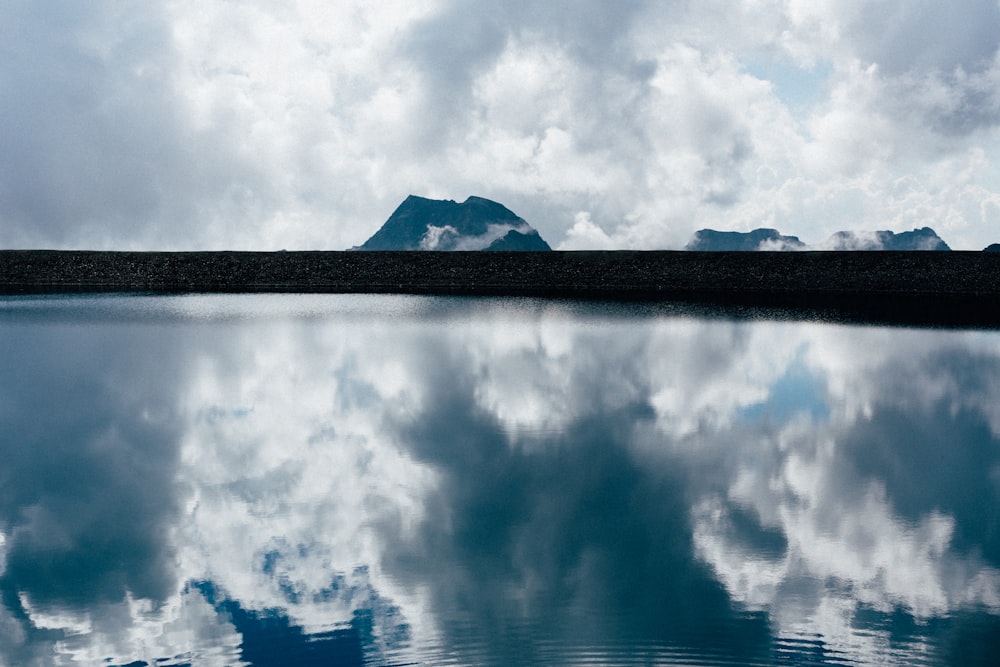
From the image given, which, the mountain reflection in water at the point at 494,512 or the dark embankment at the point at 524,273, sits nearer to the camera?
the mountain reflection in water at the point at 494,512

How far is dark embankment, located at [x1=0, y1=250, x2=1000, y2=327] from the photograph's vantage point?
33.5m

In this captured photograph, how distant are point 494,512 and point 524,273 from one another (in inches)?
1233

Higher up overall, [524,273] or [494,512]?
[524,273]

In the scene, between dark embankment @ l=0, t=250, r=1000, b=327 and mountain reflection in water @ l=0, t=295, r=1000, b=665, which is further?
dark embankment @ l=0, t=250, r=1000, b=327

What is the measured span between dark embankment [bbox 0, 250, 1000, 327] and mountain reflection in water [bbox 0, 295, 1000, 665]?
2239cm

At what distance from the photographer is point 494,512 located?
604cm

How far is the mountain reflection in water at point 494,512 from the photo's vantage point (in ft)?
14.0

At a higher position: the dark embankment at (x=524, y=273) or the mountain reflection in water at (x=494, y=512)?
the dark embankment at (x=524, y=273)

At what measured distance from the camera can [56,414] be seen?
9.24 m

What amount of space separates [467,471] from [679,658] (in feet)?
10.8

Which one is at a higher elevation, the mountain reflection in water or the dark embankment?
the dark embankment

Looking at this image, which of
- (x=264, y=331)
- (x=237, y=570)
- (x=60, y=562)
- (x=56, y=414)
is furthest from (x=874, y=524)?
(x=264, y=331)

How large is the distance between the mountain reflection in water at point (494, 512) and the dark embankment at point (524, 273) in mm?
22390

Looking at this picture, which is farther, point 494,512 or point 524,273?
point 524,273
